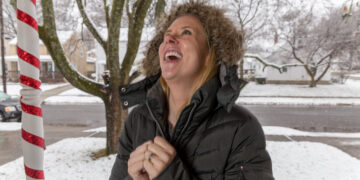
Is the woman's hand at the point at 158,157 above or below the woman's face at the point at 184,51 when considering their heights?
below

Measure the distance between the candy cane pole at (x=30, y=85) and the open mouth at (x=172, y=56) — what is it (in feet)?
4.17

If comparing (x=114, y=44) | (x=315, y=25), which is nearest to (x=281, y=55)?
(x=315, y=25)

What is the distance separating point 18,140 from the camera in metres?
7.59

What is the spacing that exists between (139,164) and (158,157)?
0.12 metres

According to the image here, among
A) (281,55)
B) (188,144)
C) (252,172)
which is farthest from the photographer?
(281,55)

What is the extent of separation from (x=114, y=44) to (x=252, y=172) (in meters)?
4.78

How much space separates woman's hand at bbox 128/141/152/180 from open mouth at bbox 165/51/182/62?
472 millimetres

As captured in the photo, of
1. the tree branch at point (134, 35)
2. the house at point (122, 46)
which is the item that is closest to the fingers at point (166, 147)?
the house at point (122, 46)

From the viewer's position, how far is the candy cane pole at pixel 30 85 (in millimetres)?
1896

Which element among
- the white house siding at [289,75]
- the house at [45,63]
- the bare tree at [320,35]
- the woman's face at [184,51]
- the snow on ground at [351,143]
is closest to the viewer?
the woman's face at [184,51]

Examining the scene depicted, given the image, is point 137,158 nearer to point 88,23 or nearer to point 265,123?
point 88,23

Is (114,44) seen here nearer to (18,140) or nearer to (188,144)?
(188,144)

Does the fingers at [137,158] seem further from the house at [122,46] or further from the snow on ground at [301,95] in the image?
the snow on ground at [301,95]

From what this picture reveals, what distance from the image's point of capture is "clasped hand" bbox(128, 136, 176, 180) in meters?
1.08
